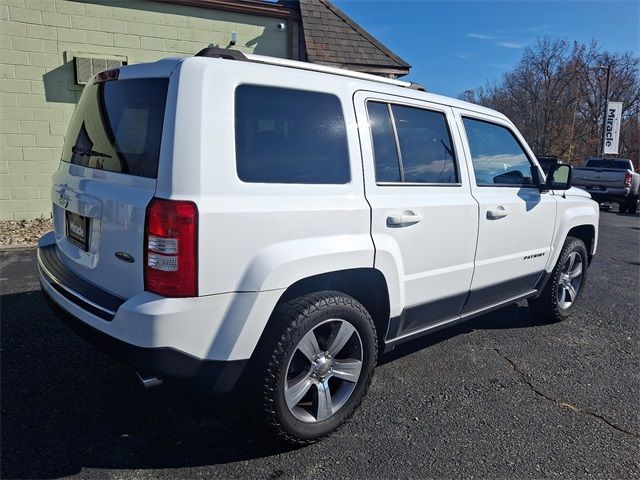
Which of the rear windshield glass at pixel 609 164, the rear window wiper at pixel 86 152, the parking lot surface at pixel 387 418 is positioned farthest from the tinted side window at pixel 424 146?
the rear windshield glass at pixel 609 164

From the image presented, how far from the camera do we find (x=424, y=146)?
3188mm

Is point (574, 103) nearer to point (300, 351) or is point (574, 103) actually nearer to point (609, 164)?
point (609, 164)

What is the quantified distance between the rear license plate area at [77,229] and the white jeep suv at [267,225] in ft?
0.05

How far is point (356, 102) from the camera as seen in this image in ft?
9.11

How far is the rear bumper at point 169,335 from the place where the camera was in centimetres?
210

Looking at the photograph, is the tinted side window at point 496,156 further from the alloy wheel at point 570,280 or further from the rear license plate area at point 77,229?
the rear license plate area at point 77,229

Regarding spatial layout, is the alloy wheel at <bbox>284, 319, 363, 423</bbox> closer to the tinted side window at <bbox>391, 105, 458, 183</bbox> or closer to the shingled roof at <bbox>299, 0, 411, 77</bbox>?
the tinted side window at <bbox>391, 105, 458, 183</bbox>

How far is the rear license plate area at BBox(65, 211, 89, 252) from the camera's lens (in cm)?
256

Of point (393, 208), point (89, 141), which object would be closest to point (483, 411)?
point (393, 208)

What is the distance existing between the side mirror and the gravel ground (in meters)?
7.04

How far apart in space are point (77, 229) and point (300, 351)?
1412 mm

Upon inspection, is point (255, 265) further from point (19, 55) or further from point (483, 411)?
point (19, 55)

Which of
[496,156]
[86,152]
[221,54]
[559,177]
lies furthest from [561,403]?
[86,152]

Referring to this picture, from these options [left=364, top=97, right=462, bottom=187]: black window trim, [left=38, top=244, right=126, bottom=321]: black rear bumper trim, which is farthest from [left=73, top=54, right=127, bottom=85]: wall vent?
[left=364, top=97, right=462, bottom=187]: black window trim
